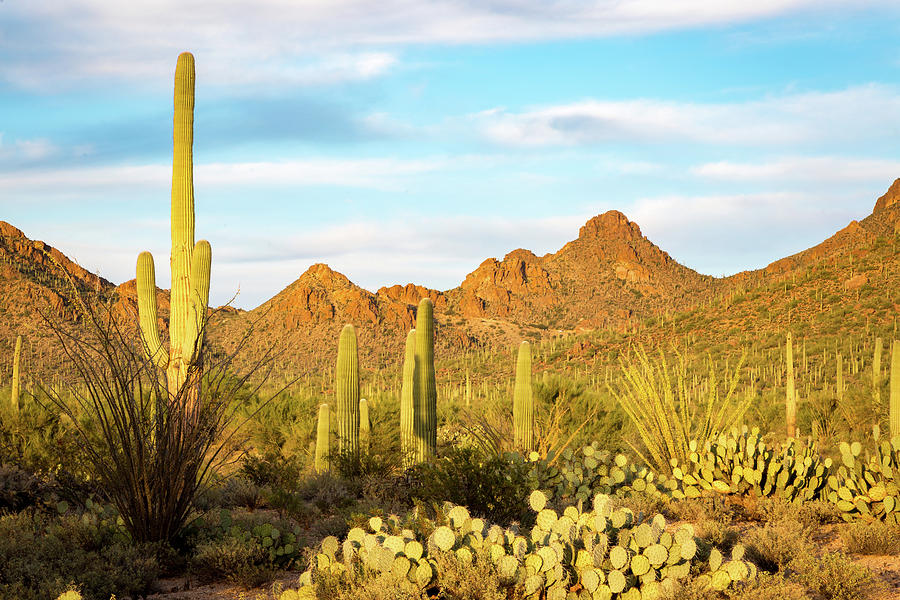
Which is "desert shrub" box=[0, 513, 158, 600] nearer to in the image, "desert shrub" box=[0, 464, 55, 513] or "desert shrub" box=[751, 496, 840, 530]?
"desert shrub" box=[0, 464, 55, 513]

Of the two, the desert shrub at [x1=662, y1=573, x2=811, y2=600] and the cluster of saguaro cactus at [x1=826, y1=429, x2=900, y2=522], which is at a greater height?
the cluster of saguaro cactus at [x1=826, y1=429, x2=900, y2=522]

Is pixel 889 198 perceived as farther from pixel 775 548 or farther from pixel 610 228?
pixel 775 548

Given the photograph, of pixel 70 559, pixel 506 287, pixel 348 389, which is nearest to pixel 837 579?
pixel 70 559

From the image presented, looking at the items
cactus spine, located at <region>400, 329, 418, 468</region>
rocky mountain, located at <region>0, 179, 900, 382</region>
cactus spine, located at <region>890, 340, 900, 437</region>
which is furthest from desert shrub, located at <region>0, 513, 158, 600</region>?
rocky mountain, located at <region>0, 179, 900, 382</region>

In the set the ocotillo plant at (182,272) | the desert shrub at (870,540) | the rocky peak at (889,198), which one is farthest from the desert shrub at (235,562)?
the rocky peak at (889,198)

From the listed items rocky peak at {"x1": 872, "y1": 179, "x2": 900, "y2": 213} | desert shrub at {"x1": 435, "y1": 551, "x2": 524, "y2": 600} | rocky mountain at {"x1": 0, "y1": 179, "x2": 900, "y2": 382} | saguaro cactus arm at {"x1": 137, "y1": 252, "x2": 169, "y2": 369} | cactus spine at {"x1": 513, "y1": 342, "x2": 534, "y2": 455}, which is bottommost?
desert shrub at {"x1": 435, "y1": 551, "x2": 524, "y2": 600}

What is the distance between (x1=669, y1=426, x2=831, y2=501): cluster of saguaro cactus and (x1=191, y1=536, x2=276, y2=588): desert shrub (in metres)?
4.10

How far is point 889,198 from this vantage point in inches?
2399

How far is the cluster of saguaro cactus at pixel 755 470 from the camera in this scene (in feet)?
24.7

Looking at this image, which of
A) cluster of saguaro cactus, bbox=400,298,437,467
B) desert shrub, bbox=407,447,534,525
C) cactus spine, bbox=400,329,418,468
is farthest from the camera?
cluster of saguaro cactus, bbox=400,298,437,467

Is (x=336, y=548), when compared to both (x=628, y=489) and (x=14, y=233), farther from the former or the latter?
(x=14, y=233)

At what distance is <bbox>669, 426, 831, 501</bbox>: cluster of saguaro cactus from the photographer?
7.53 m

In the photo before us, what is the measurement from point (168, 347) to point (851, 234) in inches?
2282

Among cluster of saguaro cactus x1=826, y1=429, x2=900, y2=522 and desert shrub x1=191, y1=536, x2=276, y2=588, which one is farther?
cluster of saguaro cactus x1=826, y1=429, x2=900, y2=522
